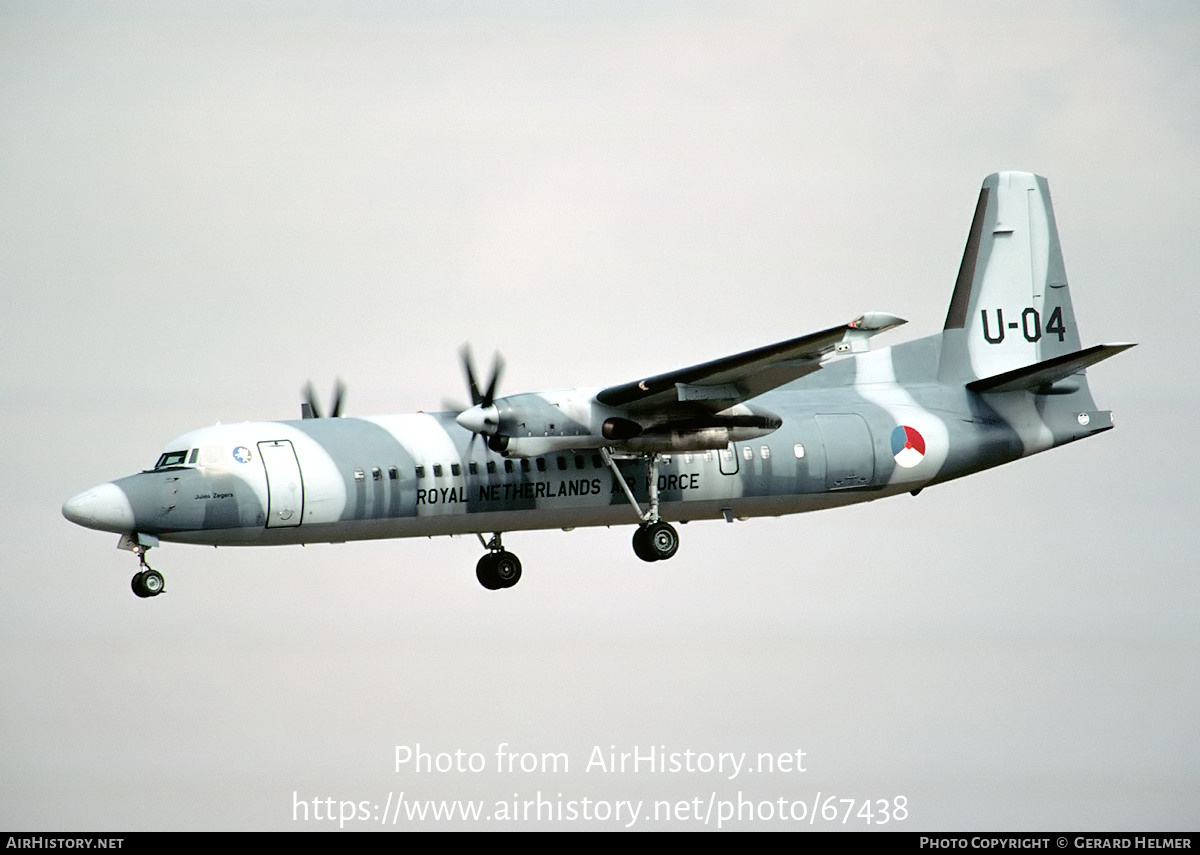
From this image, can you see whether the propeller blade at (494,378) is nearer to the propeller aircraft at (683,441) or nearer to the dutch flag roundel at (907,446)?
the propeller aircraft at (683,441)

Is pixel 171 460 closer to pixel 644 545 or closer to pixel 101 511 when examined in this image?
pixel 101 511

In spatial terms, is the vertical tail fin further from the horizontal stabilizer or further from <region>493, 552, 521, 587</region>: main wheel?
<region>493, 552, 521, 587</region>: main wheel

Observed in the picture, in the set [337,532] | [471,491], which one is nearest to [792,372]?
[471,491]

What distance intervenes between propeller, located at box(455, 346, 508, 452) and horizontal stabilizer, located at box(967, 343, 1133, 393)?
842 centimetres

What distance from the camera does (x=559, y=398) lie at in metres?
24.3

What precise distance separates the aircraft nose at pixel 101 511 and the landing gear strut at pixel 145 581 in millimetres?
443

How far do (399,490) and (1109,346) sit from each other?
10.2 meters

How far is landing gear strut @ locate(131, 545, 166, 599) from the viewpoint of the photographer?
75.5ft

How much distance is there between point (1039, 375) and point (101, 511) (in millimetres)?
14279

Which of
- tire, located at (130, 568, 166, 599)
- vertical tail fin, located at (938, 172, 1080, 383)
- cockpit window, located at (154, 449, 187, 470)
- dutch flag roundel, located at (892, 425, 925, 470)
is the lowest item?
tire, located at (130, 568, 166, 599)

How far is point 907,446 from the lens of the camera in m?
27.4

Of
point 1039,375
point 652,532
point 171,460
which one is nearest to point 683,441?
point 652,532

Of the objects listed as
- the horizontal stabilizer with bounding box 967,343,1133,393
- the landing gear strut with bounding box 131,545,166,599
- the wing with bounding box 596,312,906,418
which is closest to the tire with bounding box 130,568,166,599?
the landing gear strut with bounding box 131,545,166,599

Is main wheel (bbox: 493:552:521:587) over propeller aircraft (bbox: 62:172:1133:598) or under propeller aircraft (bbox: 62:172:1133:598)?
under
